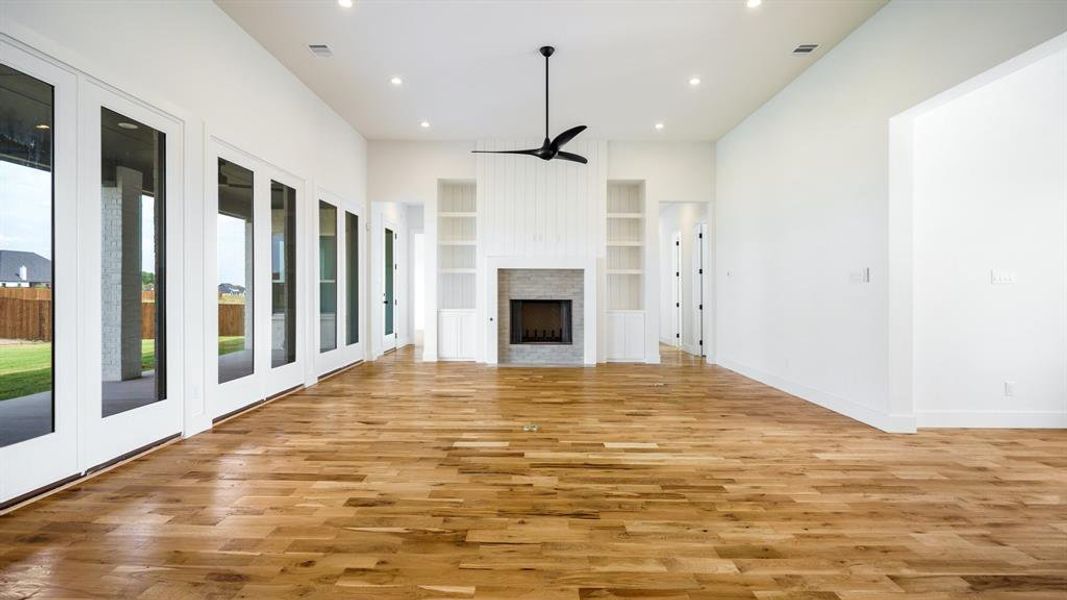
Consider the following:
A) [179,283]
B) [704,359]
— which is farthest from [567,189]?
[179,283]

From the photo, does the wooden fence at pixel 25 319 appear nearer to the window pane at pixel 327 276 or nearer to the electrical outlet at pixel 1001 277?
the window pane at pixel 327 276

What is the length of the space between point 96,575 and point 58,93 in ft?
8.12

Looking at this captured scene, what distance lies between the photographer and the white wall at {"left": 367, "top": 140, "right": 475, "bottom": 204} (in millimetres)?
7328

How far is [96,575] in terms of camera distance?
1.76 metres

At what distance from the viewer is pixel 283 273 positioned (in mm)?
4930

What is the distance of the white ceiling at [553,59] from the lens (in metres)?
3.83

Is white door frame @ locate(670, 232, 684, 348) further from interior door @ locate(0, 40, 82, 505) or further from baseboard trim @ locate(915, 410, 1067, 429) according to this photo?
interior door @ locate(0, 40, 82, 505)

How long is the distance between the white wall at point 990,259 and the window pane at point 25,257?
5870 mm

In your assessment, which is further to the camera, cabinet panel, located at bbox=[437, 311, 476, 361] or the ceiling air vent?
cabinet panel, located at bbox=[437, 311, 476, 361]

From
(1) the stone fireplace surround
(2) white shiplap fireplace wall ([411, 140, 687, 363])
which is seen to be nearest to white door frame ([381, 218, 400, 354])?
(2) white shiplap fireplace wall ([411, 140, 687, 363])

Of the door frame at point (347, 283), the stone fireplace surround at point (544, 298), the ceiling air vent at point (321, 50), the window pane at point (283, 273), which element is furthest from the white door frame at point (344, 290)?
the stone fireplace surround at point (544, 298)

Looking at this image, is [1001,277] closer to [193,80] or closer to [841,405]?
[841,405]

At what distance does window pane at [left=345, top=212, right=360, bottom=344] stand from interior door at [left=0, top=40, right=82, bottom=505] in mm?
3987

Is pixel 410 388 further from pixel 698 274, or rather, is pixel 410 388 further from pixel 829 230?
pixel 698 274
